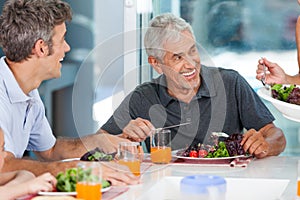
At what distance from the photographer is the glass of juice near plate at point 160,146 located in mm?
2695

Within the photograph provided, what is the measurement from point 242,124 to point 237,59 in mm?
988

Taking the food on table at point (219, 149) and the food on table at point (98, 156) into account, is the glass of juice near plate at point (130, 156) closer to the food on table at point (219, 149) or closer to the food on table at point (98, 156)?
the food on table at point (98, 156)

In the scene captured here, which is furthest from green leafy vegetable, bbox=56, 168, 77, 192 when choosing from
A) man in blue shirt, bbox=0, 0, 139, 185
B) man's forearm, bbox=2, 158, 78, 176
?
man in blue shirt, bbox=0, 0, 139, 185

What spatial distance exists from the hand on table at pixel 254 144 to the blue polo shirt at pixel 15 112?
837 millimetres

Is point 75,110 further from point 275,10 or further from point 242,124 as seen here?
point 275,10

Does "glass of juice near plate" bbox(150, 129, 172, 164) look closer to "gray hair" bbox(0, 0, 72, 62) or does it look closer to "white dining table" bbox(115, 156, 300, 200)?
"white dining table" bbox(115, 156, 300, 200)

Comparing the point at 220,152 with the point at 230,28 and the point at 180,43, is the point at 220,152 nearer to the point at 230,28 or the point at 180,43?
the point at 180,43

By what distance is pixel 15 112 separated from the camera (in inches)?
107

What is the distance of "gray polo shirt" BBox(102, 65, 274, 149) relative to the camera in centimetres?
318

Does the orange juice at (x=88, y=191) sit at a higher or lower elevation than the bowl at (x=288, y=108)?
lower

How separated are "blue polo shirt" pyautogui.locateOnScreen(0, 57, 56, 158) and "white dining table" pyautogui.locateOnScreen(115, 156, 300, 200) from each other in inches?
20.0

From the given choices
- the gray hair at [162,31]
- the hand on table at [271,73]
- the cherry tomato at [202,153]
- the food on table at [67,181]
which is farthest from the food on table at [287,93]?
the food on table at [67,181]

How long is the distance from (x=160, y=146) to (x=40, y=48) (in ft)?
1.94

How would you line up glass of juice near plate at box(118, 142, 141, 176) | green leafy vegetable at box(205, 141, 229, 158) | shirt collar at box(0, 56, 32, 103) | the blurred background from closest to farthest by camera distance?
glass of juice near plate at box(118, 142, 141, 176) → shirt collar at box(0, 56, 32, 103) → green leafy vegetable at box(205, 141, 229, 158) → the blurred background
